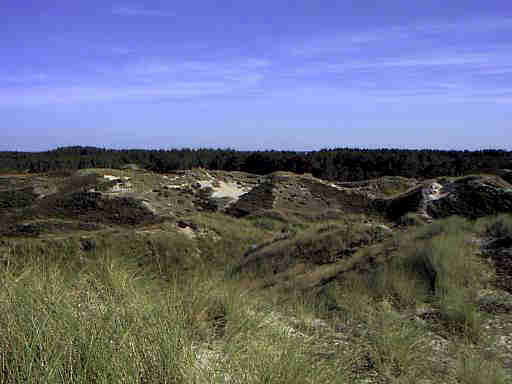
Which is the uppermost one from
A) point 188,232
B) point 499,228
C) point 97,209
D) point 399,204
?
point 499,228

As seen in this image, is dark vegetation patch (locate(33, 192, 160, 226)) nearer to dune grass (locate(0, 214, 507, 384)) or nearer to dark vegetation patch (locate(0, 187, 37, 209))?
dark vegetation patch (locate(0, 187, 37, 209))

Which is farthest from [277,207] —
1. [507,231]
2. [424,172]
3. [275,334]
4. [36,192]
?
[424,172]

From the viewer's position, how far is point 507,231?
10391mm

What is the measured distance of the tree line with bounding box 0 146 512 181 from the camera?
6692 centimetres

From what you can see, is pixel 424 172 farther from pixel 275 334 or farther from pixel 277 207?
pixel 275 334

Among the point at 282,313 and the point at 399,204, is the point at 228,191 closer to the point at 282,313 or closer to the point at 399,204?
the point at 399,204

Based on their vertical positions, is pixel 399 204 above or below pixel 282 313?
below

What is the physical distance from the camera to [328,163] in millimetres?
71375

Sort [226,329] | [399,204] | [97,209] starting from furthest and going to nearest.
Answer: [97,209] → [399,204] → [226,329]

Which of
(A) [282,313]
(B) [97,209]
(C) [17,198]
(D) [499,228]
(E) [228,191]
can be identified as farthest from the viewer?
(E) [228,191]

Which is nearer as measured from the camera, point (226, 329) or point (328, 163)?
point (226, 329)

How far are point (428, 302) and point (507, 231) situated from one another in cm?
491

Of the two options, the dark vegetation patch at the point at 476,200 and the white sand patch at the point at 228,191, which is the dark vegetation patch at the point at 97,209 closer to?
the white sand patch at the point at 228,191

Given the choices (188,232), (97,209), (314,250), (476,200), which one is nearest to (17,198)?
(97,209)
